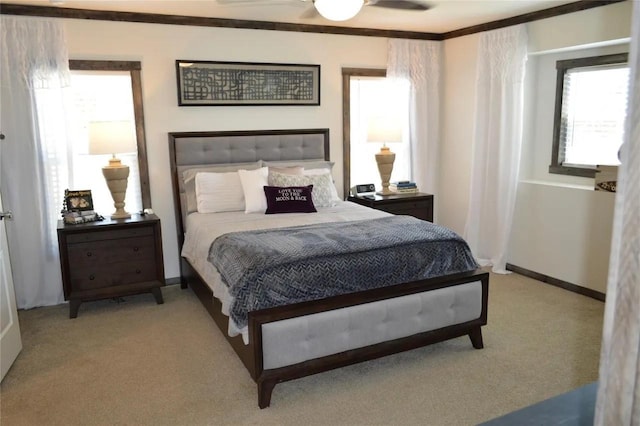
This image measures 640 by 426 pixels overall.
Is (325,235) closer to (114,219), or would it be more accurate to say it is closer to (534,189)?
(114,219)

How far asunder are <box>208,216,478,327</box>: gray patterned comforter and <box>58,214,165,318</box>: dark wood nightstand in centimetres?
96

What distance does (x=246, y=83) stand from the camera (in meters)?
4.71

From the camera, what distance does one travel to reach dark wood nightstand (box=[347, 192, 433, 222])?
494cm

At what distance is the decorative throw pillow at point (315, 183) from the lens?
4375mm

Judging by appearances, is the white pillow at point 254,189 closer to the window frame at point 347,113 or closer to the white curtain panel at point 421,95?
the window frame at point 347,113

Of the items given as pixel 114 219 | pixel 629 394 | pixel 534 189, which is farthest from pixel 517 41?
pixel 629 394

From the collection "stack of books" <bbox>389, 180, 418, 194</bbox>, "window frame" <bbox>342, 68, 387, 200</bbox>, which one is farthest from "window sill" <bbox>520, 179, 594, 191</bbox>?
"window frame" <bbox>342, 68, 387, 200</bbox>

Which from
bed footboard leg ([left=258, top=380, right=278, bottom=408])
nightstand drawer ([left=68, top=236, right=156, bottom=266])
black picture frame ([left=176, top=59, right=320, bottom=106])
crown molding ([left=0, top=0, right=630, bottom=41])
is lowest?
bed footboard leg ([left=258, top=380, right=278, bottom=408])

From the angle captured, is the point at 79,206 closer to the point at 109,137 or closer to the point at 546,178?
the point at 109,137

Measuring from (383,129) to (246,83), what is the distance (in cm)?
143

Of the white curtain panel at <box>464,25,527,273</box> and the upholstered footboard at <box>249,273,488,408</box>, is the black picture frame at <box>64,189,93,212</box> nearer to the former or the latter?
the upholstered footboard at <box>249,273,488,408</box>

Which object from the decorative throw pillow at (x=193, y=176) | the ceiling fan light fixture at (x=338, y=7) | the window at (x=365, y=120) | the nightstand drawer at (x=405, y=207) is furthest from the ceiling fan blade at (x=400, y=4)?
the nightstand drawer at (x=405, y=207)

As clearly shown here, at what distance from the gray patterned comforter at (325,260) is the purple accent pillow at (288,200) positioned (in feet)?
2.16

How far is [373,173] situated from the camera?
556 centimetres
